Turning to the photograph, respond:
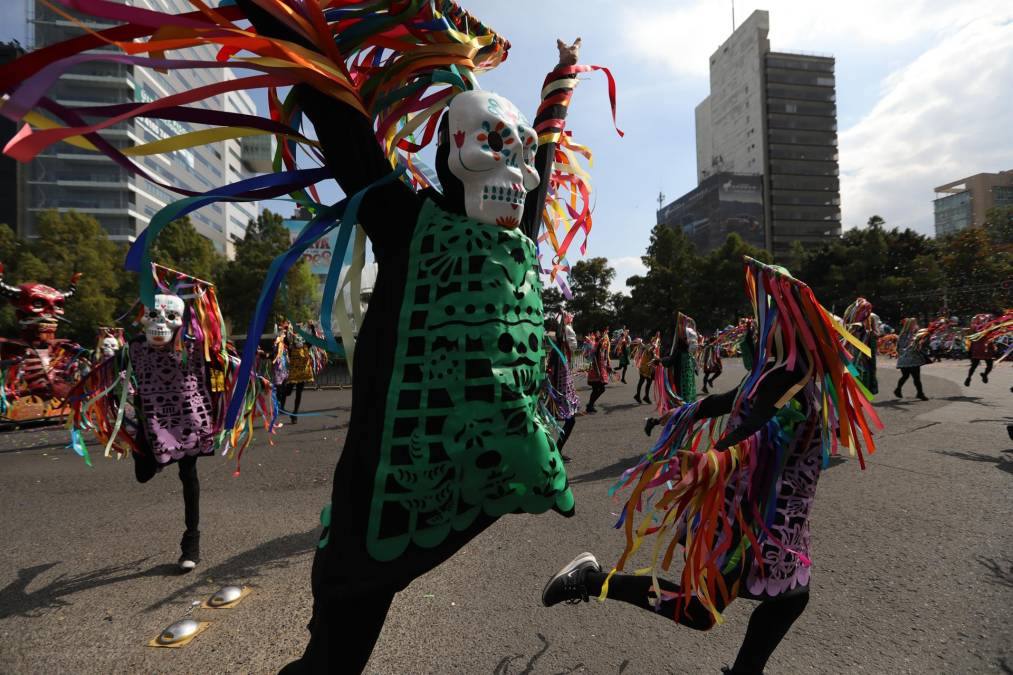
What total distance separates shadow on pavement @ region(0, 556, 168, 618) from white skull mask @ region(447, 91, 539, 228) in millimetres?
3480

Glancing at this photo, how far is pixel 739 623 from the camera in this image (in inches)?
106

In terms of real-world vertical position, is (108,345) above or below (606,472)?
above

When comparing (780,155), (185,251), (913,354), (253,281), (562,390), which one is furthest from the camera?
(780,155)

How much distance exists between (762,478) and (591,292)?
38.9 meters

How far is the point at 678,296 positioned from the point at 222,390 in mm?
37452

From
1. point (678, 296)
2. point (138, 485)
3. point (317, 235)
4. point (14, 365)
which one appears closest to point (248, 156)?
point (678, 296)

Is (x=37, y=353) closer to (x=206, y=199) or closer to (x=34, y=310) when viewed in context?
(x=34, y=310)

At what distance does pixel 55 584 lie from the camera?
3303 mm

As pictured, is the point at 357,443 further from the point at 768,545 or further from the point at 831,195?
the point at 831,195

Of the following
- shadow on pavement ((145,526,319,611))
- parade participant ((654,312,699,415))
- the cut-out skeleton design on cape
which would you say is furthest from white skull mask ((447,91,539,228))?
parade participant ((654,312,699,415))

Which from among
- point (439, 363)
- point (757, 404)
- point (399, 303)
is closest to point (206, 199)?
point (399, 303)

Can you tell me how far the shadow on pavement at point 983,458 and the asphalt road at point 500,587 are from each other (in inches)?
1.8

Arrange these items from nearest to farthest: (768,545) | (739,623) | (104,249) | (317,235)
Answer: (317,235) → (768,545) → (739,623) → (104,249)

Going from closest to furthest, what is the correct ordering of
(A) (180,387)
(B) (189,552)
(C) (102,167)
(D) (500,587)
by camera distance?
1. (D) (500,587)
2. (B) (189,552)
3. (A) (180,387)
4. (C) (102,167)
